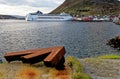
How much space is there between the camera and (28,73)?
13.1 metres

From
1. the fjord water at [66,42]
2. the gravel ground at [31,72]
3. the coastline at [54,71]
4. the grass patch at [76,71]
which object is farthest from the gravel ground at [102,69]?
the fjord water at [66,42]

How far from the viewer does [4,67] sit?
14.0 meters

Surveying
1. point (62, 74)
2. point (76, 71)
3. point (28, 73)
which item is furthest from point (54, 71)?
point (28, 73)

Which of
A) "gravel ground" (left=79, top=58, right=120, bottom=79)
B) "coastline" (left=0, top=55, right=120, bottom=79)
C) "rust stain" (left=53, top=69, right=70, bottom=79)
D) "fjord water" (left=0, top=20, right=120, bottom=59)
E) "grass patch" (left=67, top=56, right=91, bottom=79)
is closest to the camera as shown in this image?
"grass patch" (left=67, top=56, right=91, bottom=79)

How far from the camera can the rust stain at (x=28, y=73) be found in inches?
501

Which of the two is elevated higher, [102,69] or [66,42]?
[102,69]

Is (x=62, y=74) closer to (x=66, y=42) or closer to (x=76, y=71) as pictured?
(x=76, y=71)

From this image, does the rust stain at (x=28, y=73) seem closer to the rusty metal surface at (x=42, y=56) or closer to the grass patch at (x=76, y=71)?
the rusty metal surface at (x=42, y=56)

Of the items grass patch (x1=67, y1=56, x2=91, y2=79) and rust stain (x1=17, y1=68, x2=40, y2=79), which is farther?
rust stain (x1=17, y1=68, x2=40, y2=79)

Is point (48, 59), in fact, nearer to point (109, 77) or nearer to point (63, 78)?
point (63, 78)

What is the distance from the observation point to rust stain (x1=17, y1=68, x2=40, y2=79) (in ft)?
41.8

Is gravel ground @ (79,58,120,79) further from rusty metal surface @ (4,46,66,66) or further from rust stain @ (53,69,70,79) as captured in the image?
rusty metal surface @ (4,46,66,66)

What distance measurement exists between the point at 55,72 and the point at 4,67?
8.35 feet

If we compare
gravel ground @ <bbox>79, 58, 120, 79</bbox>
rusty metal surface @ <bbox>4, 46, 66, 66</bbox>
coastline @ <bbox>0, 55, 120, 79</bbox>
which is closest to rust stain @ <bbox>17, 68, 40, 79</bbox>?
coastline @ <bbox>0, 55, 120, 79</bbox>
